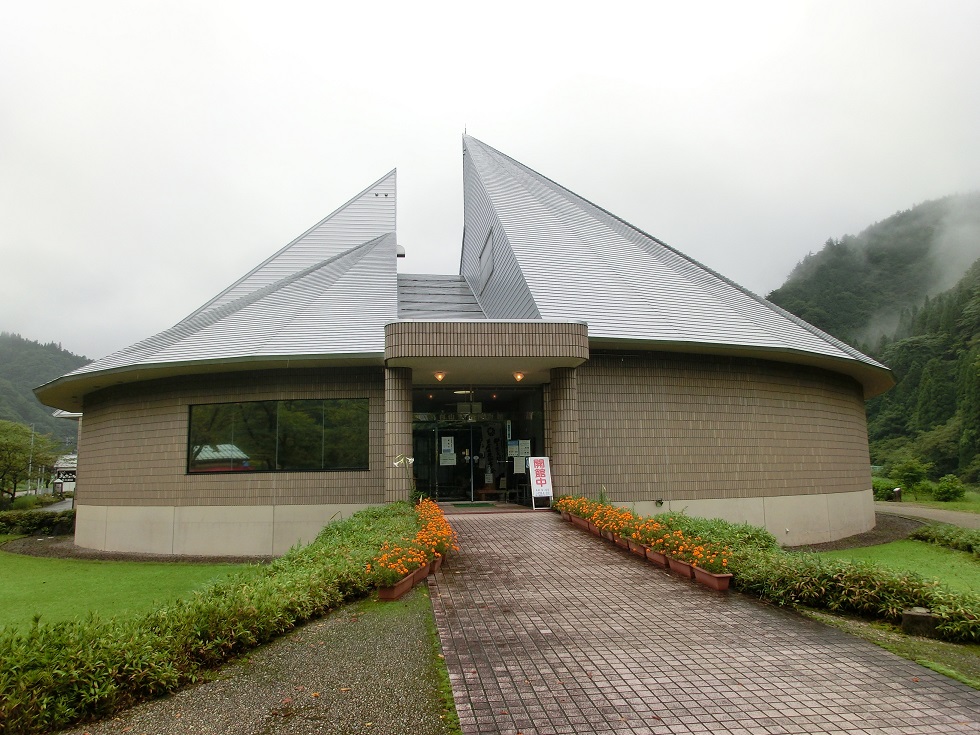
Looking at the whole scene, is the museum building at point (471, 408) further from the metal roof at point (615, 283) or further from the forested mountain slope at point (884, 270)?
the forested mountain slope at point (884, 270)

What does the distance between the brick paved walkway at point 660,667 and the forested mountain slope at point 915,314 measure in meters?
35.9

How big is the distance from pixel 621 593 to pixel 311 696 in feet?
14.3

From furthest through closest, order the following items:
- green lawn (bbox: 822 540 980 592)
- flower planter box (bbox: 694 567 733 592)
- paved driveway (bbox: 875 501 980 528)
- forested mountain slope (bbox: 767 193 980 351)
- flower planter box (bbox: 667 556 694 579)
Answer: forested mountain slope (bbox: 767 193 980 351)
paved driveway (bbox: 875 501 980 528)
green lawn (bbox: 822 540 980 592)
flower planter box (bbox: 667 556 694 579)
flower planter box (bbox: 694 567 733 592)

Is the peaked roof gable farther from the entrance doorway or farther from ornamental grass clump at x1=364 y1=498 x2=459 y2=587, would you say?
ornamental grass clump at x1=364 y1=498 x2=459 y2=587

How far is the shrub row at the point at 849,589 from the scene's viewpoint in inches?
269

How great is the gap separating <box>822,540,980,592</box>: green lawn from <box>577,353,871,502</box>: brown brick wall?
1.90 metres

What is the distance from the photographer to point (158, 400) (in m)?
16.3

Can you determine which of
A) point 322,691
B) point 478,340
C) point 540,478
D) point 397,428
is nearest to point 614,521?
point 540,478

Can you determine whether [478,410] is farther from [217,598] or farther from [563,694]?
[563,694]

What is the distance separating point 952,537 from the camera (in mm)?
16969

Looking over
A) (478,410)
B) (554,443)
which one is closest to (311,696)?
(554,443)

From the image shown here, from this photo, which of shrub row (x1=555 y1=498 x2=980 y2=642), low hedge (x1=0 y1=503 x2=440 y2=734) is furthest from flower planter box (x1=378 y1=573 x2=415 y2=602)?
shrub row (x1=555 y1=498 x2=980 y2=642)

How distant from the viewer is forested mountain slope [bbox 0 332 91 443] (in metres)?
80.4

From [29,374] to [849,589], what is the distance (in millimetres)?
104838
